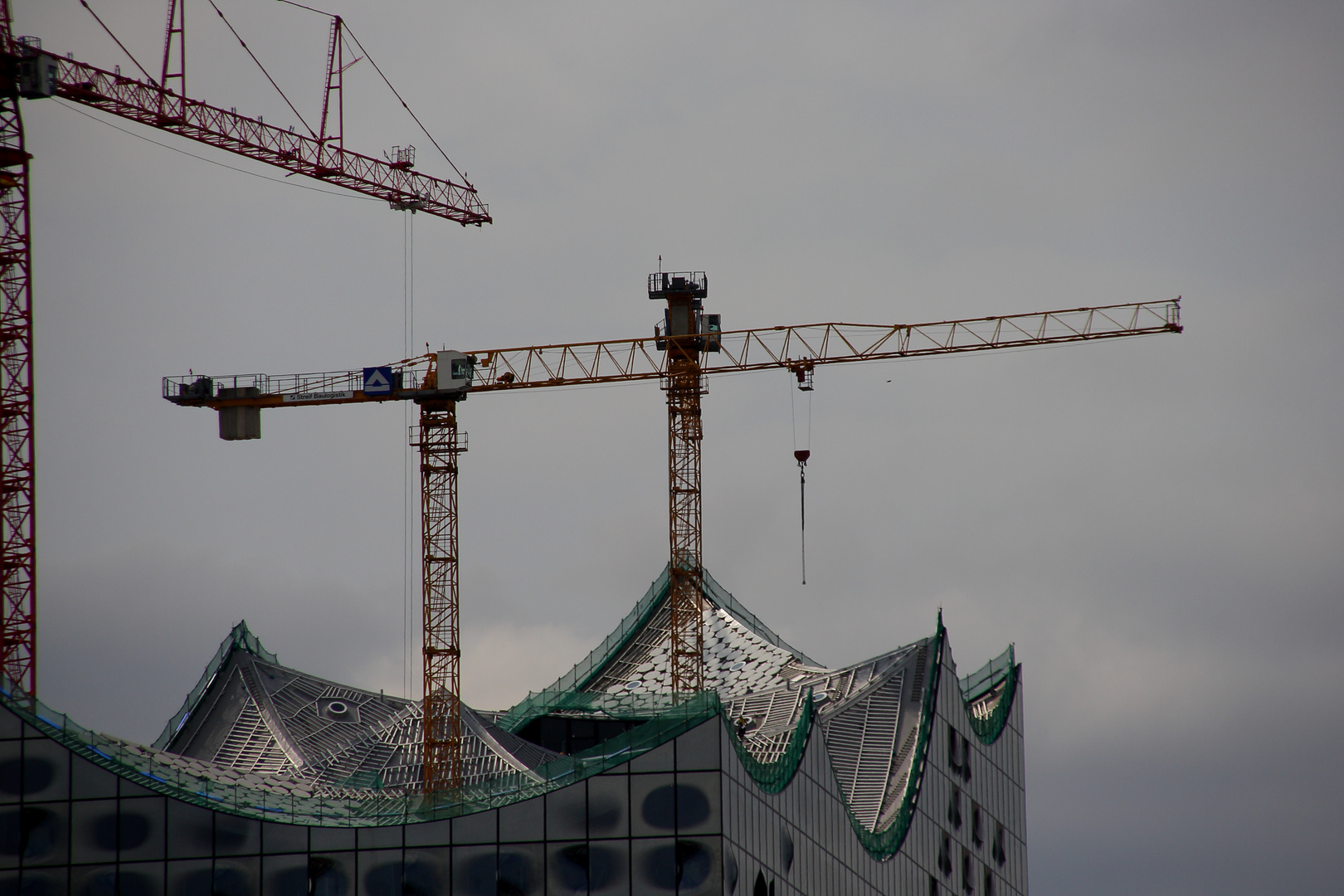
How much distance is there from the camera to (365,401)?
451 feet

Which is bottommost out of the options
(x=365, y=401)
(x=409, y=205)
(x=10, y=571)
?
(x=10, y=571)

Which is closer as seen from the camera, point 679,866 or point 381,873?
point 679,866

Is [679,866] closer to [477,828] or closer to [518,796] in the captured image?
[518,796]

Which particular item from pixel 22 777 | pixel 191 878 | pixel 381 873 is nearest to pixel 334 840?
pixel 381 873

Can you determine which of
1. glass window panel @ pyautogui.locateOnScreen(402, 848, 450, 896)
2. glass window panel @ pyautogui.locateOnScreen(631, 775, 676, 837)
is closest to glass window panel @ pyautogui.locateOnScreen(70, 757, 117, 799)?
glass window panel @ pyautogui.locateOnScreen(402, 848, 450, 896)

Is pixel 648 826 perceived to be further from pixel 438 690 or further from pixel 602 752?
pixel 438 690

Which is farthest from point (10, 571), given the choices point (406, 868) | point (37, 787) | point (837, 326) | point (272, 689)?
point (837, 326)

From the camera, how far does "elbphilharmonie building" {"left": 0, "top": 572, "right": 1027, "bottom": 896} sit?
10475cm

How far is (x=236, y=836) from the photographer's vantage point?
106000mm

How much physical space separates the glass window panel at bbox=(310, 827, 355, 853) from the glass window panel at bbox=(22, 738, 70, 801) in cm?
983

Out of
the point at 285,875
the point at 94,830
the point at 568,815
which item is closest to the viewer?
the point at 568,815

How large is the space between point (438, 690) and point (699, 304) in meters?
30.2

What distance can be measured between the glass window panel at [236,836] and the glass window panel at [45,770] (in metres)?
6.10

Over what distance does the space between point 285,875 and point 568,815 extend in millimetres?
11319
